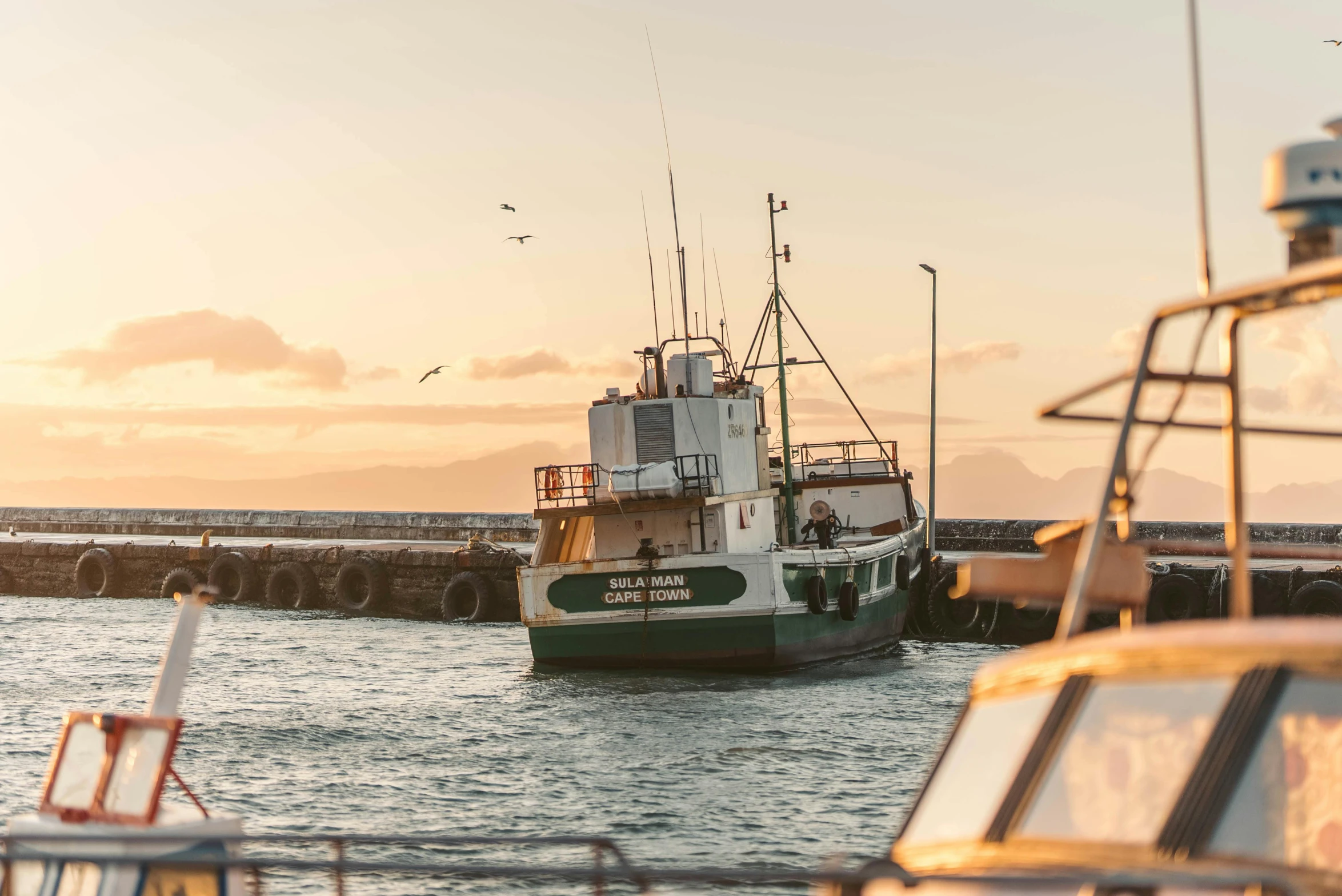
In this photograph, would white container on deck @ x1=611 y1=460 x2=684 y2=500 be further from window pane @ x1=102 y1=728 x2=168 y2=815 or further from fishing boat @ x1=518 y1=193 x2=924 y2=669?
window pane @ x1=102 y1=728 x2=168 y2=815

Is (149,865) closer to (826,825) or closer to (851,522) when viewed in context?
(826,825)

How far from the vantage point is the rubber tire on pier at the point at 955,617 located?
116 ft

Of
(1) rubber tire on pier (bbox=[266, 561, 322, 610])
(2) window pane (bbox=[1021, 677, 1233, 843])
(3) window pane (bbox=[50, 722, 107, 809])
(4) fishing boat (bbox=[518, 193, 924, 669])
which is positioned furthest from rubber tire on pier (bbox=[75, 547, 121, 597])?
(2) window pane (bbox=[1021, 677, 1233, 843])

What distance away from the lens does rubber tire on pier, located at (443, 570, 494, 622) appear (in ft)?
139

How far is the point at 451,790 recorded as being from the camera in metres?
17.8

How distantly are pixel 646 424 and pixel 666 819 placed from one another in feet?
37.7

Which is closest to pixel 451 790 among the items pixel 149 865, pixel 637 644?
pixel 637 644

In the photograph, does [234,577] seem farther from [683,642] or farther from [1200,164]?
[1200,164]

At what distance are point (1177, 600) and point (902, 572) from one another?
8095 mm

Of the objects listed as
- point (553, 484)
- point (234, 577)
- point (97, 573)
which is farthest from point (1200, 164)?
point (97, 573)

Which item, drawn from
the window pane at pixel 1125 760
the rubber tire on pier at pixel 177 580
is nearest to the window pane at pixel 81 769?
the window pane at pixel 1125 760

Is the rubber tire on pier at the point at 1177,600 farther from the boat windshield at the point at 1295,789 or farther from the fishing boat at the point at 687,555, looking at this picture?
the boat windshield at the point at 1295,789

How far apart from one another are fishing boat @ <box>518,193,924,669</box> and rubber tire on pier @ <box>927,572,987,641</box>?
559cm

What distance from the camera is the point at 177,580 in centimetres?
5191
